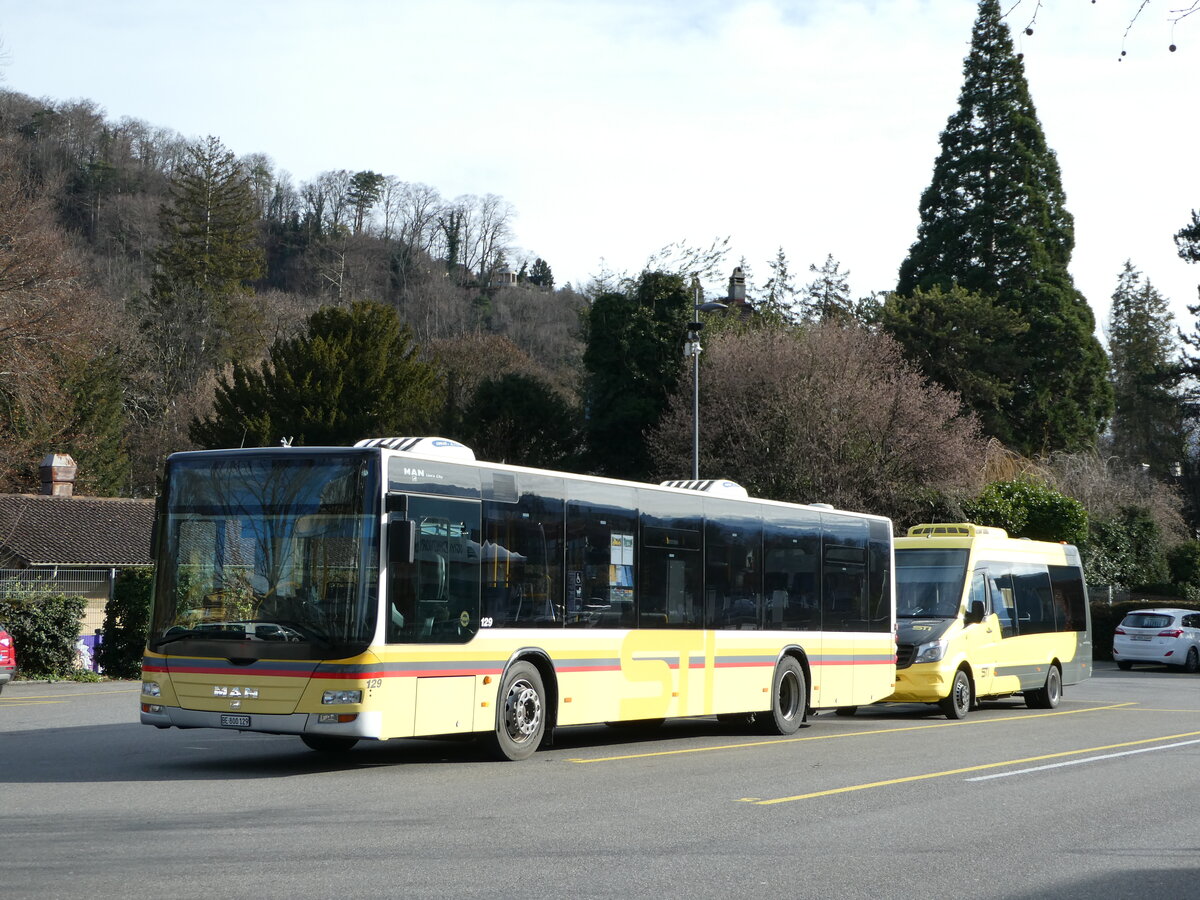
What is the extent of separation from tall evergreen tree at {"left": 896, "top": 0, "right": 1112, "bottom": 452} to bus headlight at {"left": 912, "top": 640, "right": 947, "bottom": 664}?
43504mm

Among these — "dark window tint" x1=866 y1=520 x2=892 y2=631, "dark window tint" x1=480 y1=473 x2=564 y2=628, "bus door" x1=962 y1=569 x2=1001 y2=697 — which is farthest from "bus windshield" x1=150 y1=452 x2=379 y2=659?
"bus door" x1=962 y1=569 x2=1001 y2=697

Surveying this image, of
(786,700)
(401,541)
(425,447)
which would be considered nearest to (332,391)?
(786,700)

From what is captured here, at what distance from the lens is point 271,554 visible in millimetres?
12117

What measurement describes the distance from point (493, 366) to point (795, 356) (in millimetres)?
36959

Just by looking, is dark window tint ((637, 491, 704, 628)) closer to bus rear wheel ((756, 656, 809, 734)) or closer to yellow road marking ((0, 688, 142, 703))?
bus rear wheel ((756, 656, 809, 734))

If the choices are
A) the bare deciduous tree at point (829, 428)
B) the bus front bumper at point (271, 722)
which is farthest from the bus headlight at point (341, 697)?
the bare deciduous tree at point (829, 428)

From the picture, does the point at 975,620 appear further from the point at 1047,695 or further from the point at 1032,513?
the point at 1032,513

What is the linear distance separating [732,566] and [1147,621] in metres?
24.0

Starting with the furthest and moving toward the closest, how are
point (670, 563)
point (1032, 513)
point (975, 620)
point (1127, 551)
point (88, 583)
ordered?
point (1127, 551) < point (88, 583) < point (1032, 513) < point (975, 620) < point (670, 563)

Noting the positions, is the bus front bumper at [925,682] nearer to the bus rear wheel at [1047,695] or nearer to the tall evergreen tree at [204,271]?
the bus rear wheel at [1047,695]

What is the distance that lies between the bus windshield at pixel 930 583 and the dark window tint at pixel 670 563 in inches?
252

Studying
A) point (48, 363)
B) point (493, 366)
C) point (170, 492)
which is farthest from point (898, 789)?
point (493, 366)

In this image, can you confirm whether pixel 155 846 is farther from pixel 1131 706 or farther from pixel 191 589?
pixel 1131 706

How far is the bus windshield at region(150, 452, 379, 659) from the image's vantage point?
11906 mm
